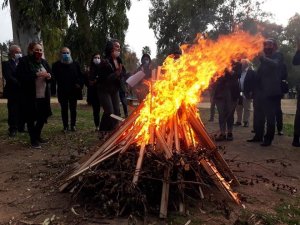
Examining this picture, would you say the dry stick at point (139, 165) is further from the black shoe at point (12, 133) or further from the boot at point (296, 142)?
the black shoe at point (12, 133)

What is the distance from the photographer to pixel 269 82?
8.05 metres

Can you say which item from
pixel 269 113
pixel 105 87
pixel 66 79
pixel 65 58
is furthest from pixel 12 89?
pixel 269 113

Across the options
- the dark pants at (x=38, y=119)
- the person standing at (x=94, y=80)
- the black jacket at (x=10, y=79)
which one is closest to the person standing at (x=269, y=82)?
the person standing at (x=94, y=80)

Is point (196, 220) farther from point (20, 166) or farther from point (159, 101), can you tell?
point (20, 166)

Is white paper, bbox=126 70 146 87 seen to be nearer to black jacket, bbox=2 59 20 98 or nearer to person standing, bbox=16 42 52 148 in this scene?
person standing, bbox=16 42 52 148

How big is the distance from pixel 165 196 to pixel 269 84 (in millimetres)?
4651

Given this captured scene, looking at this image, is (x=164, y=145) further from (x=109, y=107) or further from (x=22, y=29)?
(x=22, y=29)

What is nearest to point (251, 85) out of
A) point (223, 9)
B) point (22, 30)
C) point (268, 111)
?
point (268, 111)

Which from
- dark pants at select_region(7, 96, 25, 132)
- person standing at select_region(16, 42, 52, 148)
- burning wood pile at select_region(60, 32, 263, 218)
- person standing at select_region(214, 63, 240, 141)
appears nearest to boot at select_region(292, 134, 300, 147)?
person standing at select_region(214, 63, 240, 141)

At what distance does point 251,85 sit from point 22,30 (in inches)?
311

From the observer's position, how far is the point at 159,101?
5.18 meters

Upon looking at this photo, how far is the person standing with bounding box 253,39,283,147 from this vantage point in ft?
26.0

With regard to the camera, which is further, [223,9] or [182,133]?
[223,9]

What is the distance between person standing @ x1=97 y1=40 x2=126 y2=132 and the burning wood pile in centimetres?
270
